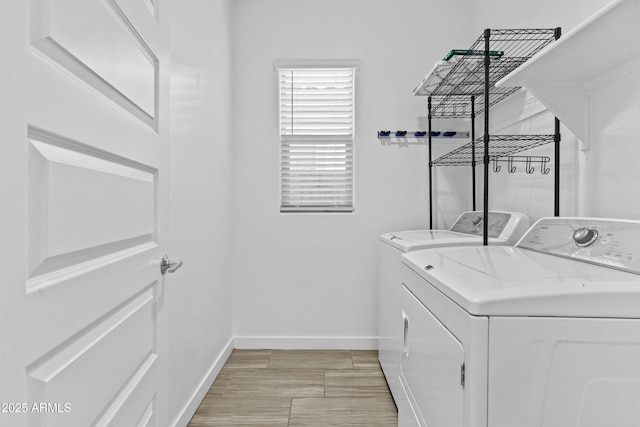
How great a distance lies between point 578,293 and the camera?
0.77 metres

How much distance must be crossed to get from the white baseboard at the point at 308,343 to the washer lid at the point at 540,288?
1763 millimetres

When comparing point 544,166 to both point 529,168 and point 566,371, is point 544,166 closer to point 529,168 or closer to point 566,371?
point 529,168

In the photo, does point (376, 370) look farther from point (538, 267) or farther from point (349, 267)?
point (538, 267)

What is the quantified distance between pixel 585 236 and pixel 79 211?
139cm

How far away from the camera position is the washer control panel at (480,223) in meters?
1.95

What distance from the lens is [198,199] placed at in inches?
76.1

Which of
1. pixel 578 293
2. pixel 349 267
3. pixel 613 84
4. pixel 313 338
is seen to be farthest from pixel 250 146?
pixel 578 293

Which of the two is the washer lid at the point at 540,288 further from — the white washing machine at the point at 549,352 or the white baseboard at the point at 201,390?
the white baseboard at the point at 201,390

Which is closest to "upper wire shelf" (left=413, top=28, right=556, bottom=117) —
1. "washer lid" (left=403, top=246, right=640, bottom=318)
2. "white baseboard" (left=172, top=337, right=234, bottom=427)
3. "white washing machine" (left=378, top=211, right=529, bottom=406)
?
"white washing machine" (left=378, top=211, right=529, bottom=406)

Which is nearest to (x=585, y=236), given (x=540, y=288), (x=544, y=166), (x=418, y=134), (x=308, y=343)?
(x=540, y=288)

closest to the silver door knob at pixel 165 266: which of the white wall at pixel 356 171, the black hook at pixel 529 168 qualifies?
the white wall at pixel 356 171

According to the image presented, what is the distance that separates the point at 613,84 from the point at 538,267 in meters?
0.84

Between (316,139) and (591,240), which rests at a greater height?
(316,139)

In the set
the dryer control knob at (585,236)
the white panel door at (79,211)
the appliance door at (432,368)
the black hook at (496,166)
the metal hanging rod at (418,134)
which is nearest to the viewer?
the white panel door at (79,211)
